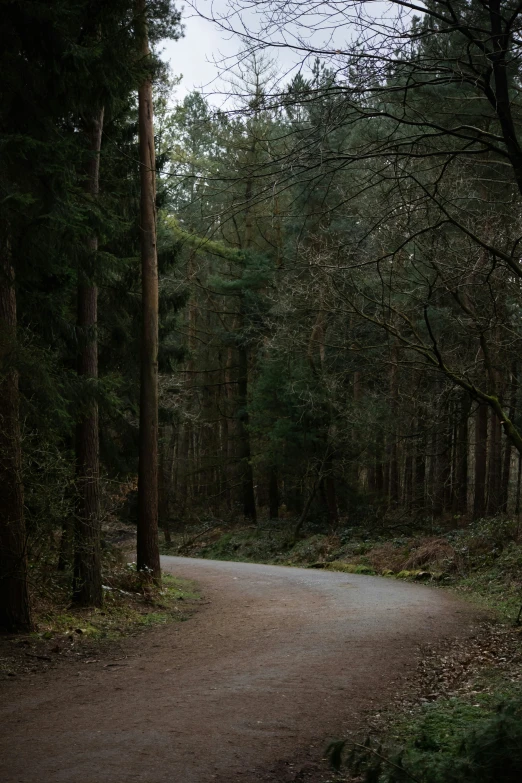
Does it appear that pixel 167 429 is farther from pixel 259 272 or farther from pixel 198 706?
pixel 198 706

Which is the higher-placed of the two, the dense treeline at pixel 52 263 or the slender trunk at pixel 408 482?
the dense treeline at pixel 52 263

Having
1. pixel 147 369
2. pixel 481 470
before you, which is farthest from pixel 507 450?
pixel 147 369

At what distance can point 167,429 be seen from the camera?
39.2 metres

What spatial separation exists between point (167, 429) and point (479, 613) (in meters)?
28.2

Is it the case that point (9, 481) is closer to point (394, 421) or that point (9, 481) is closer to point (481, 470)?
point (394, 421)

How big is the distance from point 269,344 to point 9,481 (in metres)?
15.0

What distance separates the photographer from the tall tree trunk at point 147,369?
15.5 m

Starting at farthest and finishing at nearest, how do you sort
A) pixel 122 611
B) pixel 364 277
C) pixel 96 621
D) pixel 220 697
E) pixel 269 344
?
pixel 269 344, pixel 364 277, pixel 122 611, pixel 96 621, pixel 220 697

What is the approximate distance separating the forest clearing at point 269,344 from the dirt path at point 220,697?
4 centimetres

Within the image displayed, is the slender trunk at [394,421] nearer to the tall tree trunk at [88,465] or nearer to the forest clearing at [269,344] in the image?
the forest clearing at [269,344]

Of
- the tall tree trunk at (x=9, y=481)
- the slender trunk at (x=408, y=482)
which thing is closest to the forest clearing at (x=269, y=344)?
the tall tree trunk at (x=9, y=481)

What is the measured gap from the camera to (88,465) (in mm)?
12477

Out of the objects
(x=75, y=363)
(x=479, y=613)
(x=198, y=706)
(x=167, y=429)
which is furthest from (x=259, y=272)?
(x=198, y=706)

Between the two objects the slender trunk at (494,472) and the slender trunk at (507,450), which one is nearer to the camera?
the slender trunk at (507,450)
